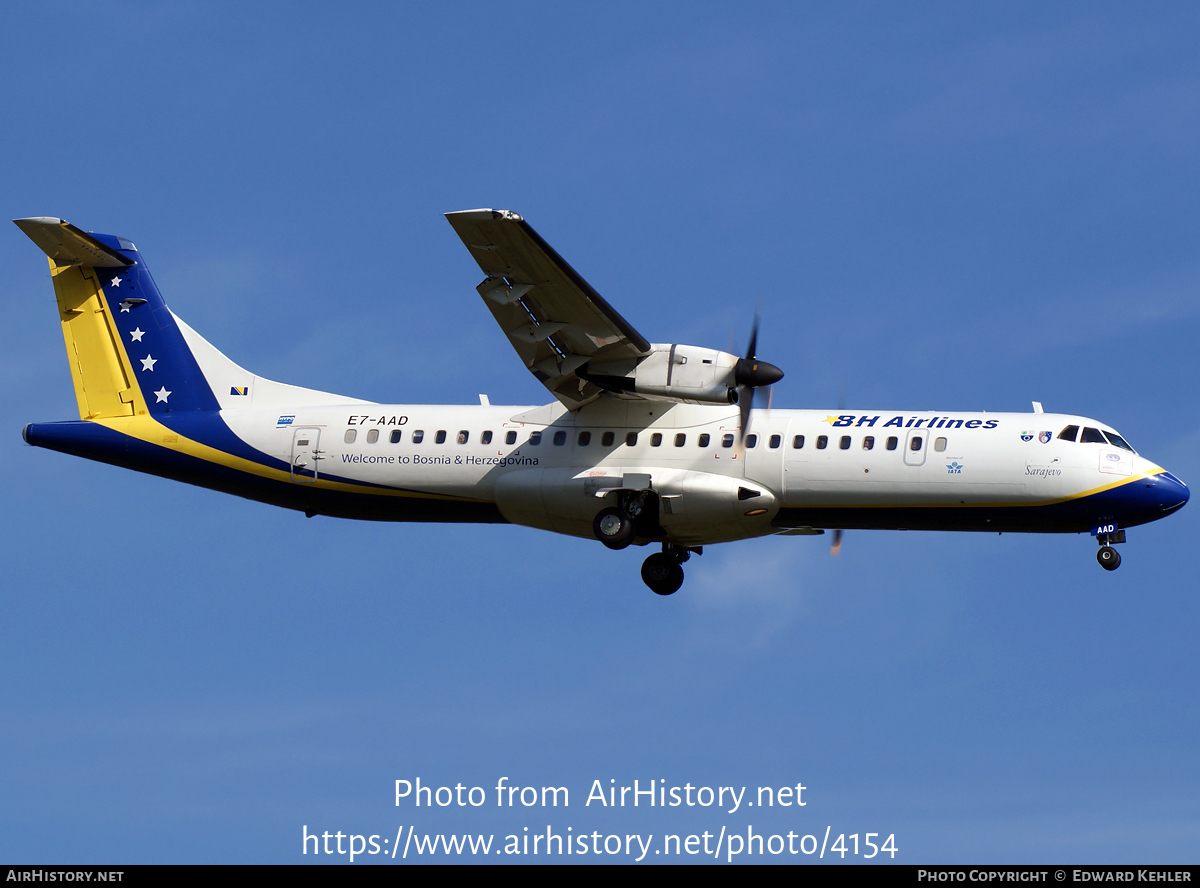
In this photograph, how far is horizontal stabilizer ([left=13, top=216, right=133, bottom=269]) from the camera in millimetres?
28812

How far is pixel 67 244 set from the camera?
29609 mm

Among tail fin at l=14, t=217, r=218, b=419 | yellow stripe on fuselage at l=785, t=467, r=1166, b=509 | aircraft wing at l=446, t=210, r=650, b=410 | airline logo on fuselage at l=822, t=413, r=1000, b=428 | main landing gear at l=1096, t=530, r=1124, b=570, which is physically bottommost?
main landing gear at l=1096, t=530, r=1124, b=570

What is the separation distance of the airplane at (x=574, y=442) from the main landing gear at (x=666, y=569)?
37 mm

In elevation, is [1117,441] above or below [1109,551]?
above

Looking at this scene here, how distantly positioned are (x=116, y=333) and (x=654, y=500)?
36.4 ft

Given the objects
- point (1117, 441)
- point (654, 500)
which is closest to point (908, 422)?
point (1117, 441)

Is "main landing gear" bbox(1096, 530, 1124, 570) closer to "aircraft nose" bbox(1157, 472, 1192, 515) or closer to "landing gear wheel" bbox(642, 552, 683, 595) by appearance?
"aircraft nose" bbox(1157, 472, 1192, 515)

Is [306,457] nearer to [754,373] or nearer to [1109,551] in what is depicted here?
[754,373]

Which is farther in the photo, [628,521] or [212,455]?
[212,455]

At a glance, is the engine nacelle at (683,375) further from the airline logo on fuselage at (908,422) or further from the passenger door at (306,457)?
the passenger door at (306,457)

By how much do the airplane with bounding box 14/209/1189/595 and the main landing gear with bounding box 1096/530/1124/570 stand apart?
0.03 meters

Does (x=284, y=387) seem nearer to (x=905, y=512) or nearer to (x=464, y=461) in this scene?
(x=464, y=461)

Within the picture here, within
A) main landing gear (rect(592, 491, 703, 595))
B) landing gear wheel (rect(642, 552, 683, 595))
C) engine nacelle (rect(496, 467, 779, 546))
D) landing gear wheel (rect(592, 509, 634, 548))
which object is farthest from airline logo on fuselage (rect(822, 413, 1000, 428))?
landing gear wheel (rect(642, 552, 683, 595))

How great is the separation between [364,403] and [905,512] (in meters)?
10.2
